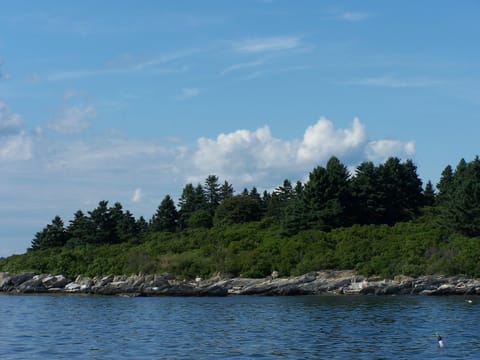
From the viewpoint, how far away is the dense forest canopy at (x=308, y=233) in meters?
86.0

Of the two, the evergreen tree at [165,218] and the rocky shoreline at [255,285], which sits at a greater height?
the evergreen tree at [165,218]

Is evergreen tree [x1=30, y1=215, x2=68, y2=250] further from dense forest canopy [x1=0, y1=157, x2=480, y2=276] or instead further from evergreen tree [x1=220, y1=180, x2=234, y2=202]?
evergreen tree [x1=220, y1=180, x2=234, y2=202]

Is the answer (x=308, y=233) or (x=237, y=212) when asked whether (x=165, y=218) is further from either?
(x=308, y=233)

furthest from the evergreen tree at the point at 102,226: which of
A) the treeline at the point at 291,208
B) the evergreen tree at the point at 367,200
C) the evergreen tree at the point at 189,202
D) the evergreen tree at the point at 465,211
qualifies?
the evergreen tree at the point at 465,211

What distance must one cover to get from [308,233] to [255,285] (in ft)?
53.4

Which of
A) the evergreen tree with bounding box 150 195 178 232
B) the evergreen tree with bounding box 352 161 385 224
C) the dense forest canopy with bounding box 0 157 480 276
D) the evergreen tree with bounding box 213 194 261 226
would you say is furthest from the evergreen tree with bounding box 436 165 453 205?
the evergreen tree with bounding box 150 195 178 232

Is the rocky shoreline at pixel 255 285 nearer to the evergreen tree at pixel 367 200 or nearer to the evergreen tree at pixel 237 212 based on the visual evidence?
the evergreen tree at pixel 367 200

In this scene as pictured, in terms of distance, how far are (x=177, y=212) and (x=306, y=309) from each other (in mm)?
80635

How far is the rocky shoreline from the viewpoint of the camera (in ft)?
248

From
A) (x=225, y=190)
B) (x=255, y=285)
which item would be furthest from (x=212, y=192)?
(x=255, y=285)

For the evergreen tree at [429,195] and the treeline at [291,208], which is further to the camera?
the evergreen tree at [429,195]

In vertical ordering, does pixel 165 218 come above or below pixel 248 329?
above

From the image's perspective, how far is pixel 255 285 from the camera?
82.9m

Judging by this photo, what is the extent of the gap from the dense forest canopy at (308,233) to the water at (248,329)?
50.9 feet
